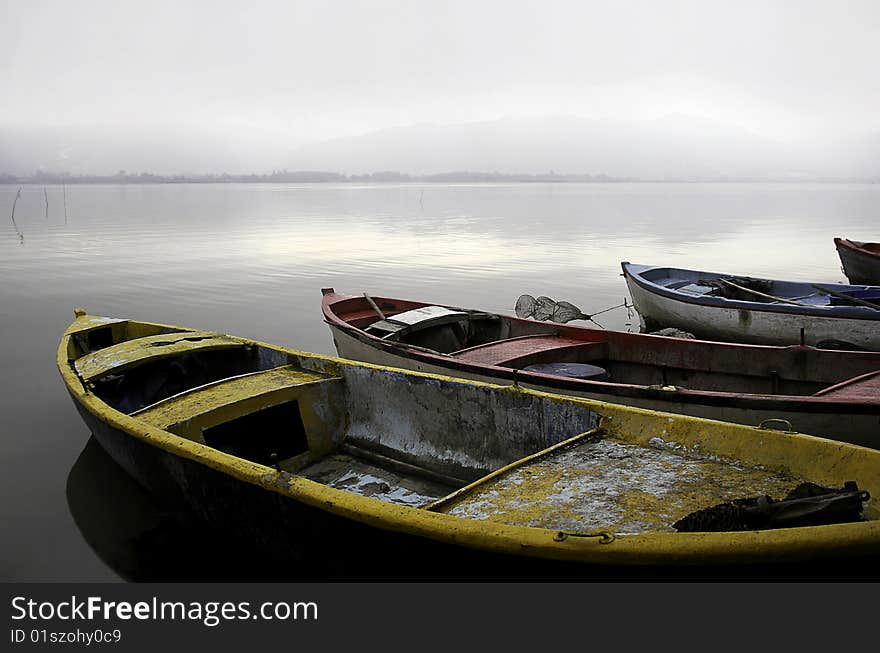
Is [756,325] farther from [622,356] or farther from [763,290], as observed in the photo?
[622,356]

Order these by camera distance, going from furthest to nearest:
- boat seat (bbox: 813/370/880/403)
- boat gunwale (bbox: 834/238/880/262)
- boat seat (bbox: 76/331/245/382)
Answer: boat gunwale (bbox: 834/238/880/262), boat seat (bbox: 76/331/245/382), boat seat (bbox: 813/370/880/403)

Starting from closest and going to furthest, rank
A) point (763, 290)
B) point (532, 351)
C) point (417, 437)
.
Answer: point (417, 437)
point (532, 351)
point (763, 290)

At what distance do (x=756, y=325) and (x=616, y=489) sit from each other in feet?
21.2

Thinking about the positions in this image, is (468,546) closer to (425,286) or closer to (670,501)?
(670,501)

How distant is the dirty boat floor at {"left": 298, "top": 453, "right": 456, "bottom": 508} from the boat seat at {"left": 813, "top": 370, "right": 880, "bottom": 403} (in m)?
3.16

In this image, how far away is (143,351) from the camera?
7141 mm

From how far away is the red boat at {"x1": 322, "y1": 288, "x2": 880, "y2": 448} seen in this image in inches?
219

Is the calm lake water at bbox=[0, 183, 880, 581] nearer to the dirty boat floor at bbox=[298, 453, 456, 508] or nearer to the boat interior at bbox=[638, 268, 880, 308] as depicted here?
the dirty boat floor at bbox=[298, 453, 456, 508]

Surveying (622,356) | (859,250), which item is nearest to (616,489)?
(622,356)

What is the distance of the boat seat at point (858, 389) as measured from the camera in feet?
18.6

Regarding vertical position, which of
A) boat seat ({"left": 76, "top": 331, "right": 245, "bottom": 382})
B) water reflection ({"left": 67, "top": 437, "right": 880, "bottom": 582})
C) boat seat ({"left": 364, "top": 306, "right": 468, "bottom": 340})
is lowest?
water reflection ({"left": 67, "top": 437, "right": 880, "bottom": 582})

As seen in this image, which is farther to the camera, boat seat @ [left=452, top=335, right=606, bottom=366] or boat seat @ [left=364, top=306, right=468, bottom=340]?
boat seat @ [left=364, top=306, right=468, bottom=340]

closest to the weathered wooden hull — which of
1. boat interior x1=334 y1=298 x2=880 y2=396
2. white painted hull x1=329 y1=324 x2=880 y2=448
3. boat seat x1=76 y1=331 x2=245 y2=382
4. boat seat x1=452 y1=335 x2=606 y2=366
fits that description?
boat interior x1=334 y1=298 x2=880 y2=396
